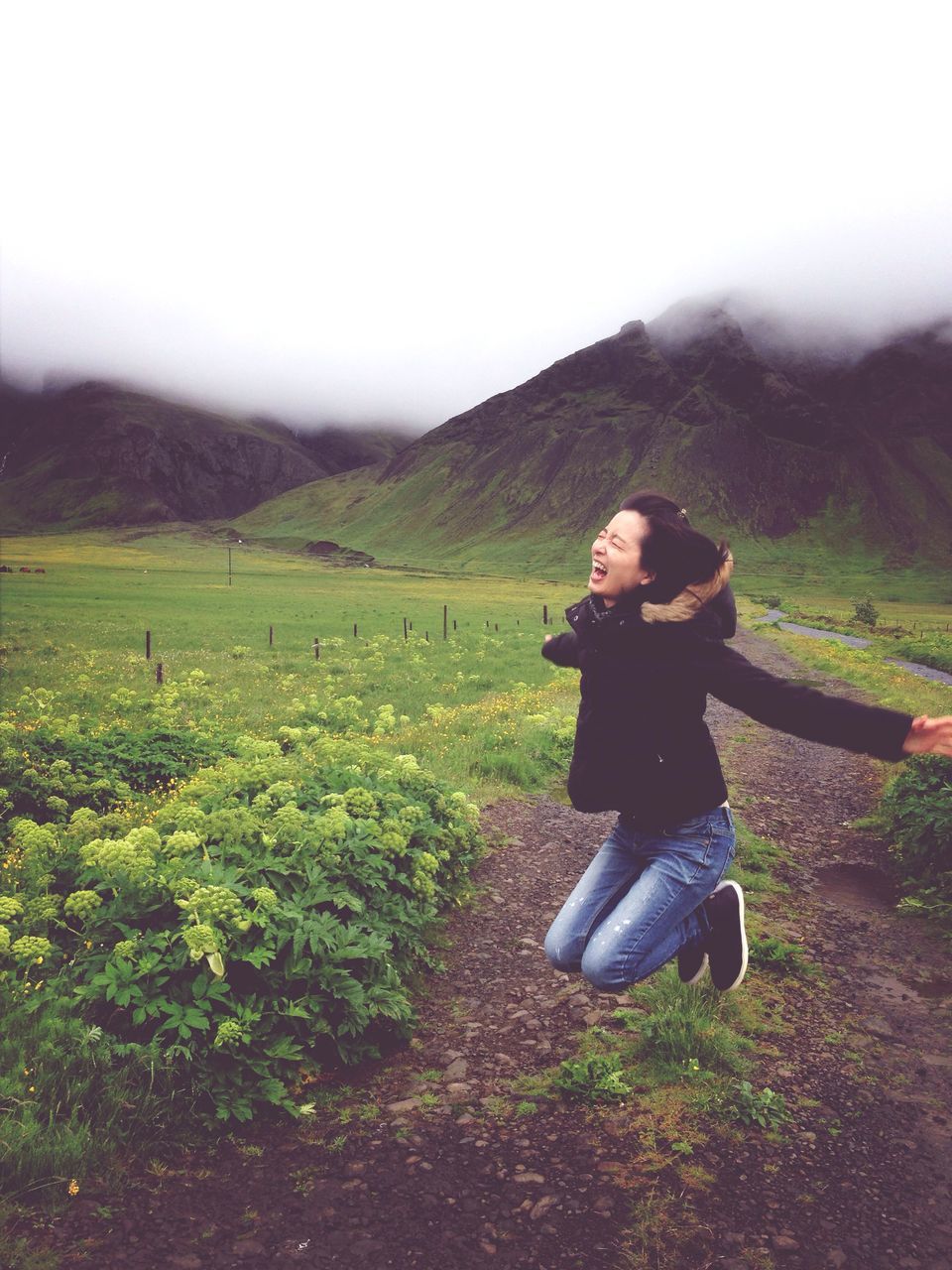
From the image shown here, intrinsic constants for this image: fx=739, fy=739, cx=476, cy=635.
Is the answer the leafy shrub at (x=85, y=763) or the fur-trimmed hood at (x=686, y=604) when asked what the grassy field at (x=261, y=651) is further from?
the fur-trimmed hood at (x=686, y=604)

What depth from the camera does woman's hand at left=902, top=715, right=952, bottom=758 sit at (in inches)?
148

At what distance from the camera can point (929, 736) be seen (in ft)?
12.4

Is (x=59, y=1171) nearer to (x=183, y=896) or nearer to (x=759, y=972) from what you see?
(x=183, y=896)

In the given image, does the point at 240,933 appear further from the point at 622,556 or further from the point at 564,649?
the point at 622,556

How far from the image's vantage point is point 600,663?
4672 millimetres

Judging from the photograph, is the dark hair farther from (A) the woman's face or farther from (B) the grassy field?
(B) the grassy field

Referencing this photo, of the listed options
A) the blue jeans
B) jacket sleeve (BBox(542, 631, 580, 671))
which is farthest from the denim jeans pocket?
A: jacket sleeve (BBox(542, 631, 580, 671))

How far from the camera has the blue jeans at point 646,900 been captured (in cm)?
462

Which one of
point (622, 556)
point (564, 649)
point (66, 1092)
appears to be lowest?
point (66, 1092)

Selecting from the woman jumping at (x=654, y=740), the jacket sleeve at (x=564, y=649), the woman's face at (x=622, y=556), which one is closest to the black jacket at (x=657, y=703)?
the woman jumping at (x=654, y=740)

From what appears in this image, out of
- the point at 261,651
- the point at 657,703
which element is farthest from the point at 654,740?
the point at 261,651

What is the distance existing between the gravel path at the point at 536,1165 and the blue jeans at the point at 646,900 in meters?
1.12

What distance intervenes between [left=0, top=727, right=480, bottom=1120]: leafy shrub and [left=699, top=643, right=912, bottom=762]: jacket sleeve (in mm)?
3410

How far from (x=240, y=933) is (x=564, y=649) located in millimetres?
3093
